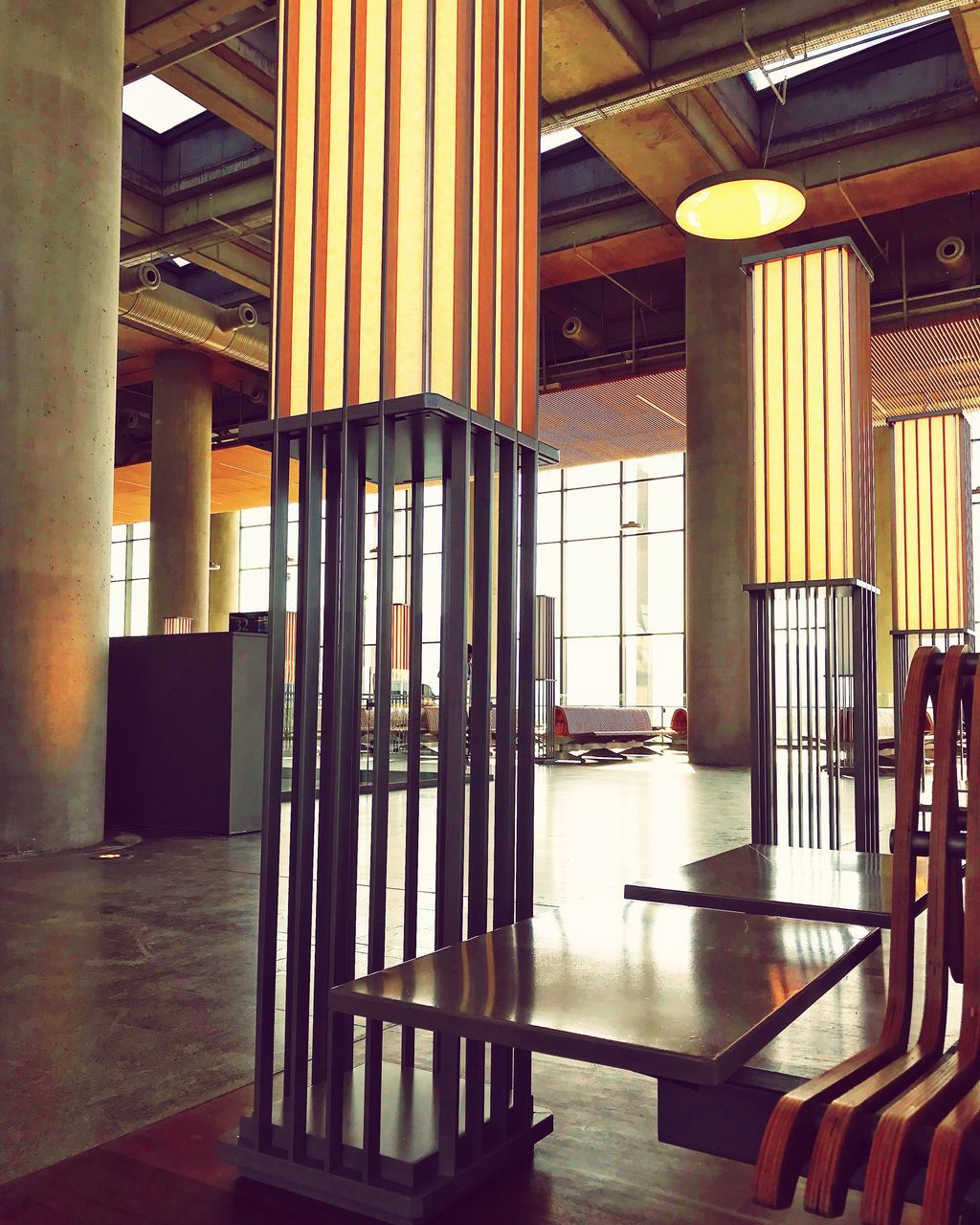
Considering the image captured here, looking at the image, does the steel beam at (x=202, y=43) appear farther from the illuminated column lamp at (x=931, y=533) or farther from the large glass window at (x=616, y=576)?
the large glass window at (x=616, y=576)

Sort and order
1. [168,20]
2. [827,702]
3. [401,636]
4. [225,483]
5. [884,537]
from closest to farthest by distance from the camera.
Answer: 1. [827,702]
2. [168,20]
3. [401,636]
4. [884,537]
5. [225,483]

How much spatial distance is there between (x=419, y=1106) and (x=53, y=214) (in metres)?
5.04

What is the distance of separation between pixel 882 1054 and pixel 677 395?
1420 centimetres

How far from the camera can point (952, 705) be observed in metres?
1.37

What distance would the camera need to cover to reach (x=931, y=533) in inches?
313

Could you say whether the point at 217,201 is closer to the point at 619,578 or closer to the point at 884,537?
the point at 619,578

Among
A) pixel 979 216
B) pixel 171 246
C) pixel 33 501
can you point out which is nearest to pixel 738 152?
pixel 979 216

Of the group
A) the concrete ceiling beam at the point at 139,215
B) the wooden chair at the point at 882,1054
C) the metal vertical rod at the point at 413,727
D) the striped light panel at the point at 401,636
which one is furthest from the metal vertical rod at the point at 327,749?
the striped light panel at the point at 401,636

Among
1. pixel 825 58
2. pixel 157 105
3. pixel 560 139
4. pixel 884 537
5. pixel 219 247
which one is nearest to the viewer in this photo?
pixel 825 58

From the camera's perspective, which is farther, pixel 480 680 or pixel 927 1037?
pixel 480 680

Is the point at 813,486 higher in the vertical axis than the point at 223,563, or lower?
lower

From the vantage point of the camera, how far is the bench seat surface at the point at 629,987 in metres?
0.93

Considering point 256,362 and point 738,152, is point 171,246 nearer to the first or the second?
point 256,362

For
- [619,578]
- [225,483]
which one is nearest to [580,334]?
[619,578]
